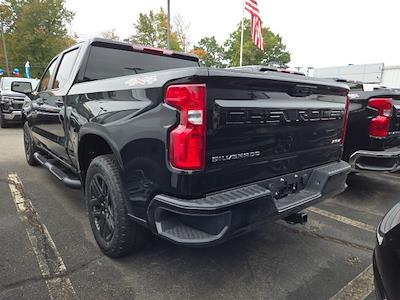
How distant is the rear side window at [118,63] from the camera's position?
359 centimetres

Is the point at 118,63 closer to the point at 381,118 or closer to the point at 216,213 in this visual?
the point at 216,213

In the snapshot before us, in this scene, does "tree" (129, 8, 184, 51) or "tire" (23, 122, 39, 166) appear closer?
"tire" (23, 122, 39, 166)

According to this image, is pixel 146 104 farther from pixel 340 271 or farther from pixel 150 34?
pixel 150 34

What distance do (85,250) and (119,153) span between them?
1.16 metres

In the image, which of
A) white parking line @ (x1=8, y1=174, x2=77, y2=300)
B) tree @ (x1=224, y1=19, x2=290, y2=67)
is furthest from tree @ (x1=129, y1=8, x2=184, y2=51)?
white parking line @ (x1=8, y1=174, x2=77, y2=300)

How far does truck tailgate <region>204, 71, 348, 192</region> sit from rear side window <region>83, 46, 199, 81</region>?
204 centimetres

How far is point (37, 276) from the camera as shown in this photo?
2539 mm

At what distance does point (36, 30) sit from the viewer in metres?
32.8

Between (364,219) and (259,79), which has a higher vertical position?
(259,79)

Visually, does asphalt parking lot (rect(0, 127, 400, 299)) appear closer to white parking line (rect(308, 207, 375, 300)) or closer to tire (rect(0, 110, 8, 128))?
white parking line (rect(308, 207, 375, 300))

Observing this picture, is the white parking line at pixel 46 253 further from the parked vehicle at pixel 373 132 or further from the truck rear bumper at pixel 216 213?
the parked vehicle at pixel 373 132

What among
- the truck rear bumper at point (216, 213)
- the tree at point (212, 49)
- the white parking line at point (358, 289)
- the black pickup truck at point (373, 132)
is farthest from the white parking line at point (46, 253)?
the tree at point (212, 49)

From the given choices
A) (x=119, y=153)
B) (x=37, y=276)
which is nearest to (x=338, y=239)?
(x=119, y=153)

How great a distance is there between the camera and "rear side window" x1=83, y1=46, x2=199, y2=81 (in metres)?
3.59
